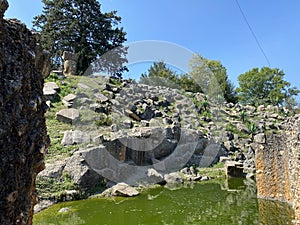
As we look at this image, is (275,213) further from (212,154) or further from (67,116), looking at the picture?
(67,116)

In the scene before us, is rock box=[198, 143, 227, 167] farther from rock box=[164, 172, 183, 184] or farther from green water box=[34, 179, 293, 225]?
green water box=[34, 179, 293, 225]

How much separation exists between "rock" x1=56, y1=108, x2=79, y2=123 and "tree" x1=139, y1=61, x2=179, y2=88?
15.1m

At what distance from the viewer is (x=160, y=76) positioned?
1321 inches

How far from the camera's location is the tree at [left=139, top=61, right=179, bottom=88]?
3188 cm

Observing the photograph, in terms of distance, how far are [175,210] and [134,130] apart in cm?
745

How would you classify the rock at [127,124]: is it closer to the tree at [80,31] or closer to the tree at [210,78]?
the tree at [80,31]

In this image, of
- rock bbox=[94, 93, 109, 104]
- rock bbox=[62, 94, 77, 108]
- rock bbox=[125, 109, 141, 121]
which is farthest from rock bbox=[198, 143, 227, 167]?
rock bbox=[62, 94, 77, 108]

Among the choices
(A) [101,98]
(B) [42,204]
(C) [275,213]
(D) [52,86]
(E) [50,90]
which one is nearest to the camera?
(C) [275,213]

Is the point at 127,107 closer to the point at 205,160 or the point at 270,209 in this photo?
the point at 205,160

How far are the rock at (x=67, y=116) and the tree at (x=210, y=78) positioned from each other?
2095cm

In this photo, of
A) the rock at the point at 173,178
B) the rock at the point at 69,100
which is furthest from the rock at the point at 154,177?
the rock at the point at 69,100

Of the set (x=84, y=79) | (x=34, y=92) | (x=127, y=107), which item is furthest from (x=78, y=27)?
(x=34, y=92)

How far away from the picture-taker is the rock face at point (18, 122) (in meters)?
2.24

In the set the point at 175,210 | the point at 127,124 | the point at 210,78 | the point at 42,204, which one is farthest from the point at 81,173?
the point at 210,78
